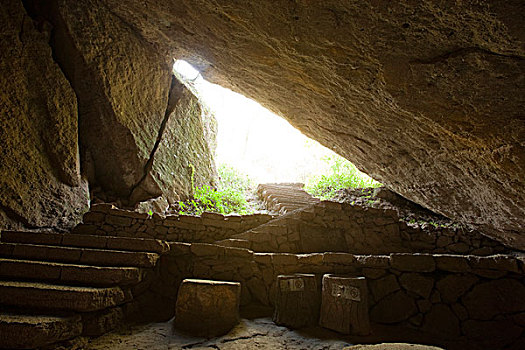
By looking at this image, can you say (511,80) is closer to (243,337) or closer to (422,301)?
(422,301)

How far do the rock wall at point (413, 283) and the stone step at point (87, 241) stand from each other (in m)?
0.37

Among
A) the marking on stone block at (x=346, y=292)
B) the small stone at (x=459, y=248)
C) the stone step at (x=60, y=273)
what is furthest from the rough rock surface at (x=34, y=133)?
the small stone at (x=459, y=248)

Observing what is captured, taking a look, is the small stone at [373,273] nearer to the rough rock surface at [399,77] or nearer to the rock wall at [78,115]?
the rough rock surface at [399,77]

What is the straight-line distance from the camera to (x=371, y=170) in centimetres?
510

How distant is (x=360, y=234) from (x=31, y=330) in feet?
14.5

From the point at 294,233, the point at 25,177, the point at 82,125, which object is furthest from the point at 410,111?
the point at 82,125

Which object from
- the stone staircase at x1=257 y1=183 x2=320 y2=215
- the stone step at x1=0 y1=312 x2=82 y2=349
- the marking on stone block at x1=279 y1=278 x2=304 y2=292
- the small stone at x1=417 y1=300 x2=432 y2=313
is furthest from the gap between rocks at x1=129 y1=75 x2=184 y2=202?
the small stone at x1=417 y1=300 x2=432 y2=313

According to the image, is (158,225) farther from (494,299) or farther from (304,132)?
(494,299)

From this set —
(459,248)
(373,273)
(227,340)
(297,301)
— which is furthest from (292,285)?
(459,248)

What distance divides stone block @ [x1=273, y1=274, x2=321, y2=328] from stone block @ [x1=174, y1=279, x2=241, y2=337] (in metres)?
0.57

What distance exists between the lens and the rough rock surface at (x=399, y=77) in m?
2.23

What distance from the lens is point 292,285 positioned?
10.7 ft

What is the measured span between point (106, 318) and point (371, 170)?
455 centimetres

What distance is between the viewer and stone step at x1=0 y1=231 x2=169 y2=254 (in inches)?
134
